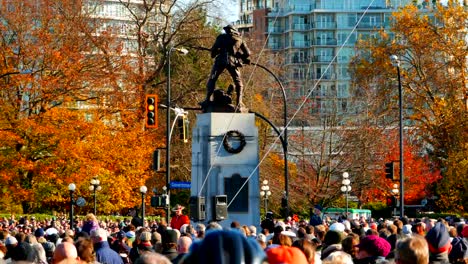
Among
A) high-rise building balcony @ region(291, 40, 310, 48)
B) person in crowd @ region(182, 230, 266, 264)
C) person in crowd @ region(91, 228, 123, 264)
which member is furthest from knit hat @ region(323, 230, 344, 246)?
high-rise building balcony @ region(291, 40, 310, 48)

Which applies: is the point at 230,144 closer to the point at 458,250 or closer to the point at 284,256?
the point at 458,250

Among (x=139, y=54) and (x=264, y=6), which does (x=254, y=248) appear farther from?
(x=264, y=6)

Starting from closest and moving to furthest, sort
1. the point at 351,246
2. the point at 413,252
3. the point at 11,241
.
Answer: the point at 413,252, the point at 351,246, the point at 11,241

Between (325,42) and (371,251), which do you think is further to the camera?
(325,42)

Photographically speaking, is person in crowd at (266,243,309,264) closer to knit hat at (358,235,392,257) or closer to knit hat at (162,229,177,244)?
knit hat at (358,235,392,257)

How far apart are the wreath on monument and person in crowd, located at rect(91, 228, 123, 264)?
20017 millimetres

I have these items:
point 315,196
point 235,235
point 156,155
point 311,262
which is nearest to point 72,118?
point 156,155

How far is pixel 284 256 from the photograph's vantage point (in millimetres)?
7117

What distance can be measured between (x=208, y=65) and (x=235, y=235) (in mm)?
61645

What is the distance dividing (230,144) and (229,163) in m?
0.55

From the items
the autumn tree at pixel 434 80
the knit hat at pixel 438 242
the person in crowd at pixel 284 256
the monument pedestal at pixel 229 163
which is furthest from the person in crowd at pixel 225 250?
the autumn tree at pixel 434 80

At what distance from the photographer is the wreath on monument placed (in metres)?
35.4

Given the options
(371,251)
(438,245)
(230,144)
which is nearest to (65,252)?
(371,251)

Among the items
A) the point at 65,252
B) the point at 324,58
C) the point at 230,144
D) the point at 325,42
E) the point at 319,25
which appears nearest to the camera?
the point at 65,252
